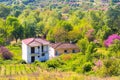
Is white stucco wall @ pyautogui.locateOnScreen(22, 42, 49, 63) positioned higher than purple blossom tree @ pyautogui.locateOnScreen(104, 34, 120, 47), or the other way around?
purple blossom tree @ pyautogui.locateOnScreen(104, 34, 120, 47)

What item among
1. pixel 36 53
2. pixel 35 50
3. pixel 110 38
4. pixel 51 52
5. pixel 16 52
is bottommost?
pixel 16 52

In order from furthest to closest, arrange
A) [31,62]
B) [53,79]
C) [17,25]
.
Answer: [17,25], [31,62], [53,79]

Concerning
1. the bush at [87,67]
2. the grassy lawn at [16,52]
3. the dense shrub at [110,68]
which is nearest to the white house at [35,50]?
the grassy lawn at [16,52]

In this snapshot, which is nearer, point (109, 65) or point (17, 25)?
point (109, 65)

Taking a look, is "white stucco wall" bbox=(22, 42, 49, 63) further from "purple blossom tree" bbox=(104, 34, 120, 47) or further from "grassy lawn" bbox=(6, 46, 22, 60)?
"purple blossom tree" bbox=(104, 34, 120, 47)

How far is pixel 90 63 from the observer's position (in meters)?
30.6

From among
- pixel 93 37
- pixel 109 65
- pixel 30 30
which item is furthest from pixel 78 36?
pixel 109 65

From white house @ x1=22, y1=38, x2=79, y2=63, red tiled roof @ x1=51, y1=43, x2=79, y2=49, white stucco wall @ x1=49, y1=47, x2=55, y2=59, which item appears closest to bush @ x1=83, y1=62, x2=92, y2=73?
white house @ x1=22, y1=38, x2=79, y2=63

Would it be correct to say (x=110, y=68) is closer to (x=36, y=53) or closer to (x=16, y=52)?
(x=36, y=53)

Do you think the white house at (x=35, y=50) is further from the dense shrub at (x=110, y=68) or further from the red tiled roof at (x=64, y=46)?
the dense shrub at (x=110, y=68)

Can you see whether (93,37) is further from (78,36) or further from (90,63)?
(90,63)

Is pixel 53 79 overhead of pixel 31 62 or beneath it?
overhead

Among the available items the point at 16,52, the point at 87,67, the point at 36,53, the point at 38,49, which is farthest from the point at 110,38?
the point at 16,52

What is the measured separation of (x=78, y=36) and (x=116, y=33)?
562 centimetres
